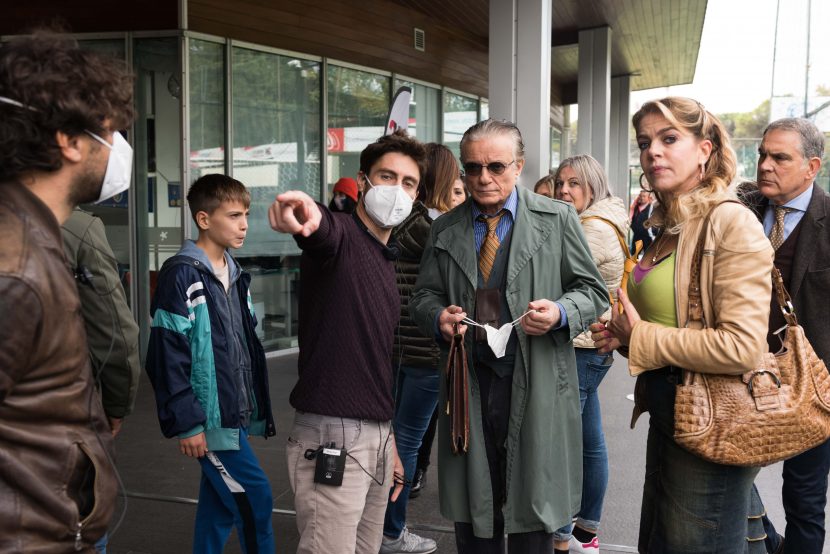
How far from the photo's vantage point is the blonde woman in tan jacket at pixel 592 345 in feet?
13.2

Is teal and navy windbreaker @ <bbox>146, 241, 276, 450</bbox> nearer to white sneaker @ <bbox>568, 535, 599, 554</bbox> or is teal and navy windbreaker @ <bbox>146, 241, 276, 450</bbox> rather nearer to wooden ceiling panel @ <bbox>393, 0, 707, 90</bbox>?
white sneaker @ <bbox>568, 535, 599, 554</bbox>

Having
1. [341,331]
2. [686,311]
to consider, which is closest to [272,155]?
[341,331]

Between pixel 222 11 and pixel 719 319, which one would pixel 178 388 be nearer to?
pixel 719 319

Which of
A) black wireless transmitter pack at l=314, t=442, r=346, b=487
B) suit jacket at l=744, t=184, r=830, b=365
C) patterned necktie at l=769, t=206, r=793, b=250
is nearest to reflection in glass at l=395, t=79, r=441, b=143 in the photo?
patterned necktie at l=769, t=206, r=793, b=250

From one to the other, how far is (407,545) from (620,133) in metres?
21.0

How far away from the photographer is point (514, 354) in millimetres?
2904

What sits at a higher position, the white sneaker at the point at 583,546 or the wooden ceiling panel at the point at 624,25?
the wooden ceiling panel at the point at 624,25

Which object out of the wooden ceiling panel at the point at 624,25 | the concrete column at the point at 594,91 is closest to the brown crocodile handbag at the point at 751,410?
the wooden ceiling panel at the point at 624,25

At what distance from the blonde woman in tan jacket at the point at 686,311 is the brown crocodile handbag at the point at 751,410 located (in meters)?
0.06

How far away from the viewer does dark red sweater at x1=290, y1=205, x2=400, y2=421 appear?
2.64m

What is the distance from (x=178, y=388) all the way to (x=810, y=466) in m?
2.70

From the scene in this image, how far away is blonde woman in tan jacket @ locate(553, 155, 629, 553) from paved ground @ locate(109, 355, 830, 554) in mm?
285

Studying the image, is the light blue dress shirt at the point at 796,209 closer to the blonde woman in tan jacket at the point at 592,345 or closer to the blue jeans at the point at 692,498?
the blonde woman in tan jacket at the point at 592,345

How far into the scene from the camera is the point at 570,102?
80.1ft
